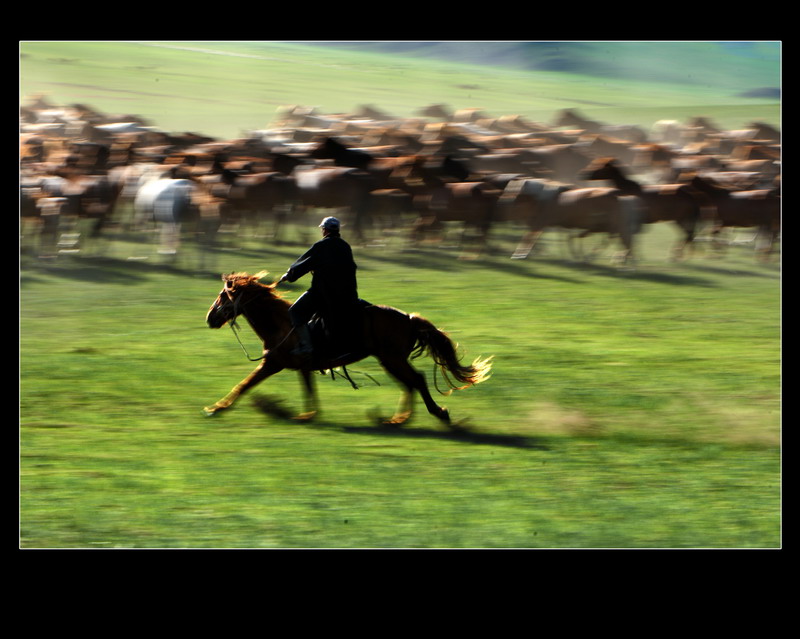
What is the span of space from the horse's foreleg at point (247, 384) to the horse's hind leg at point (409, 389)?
93 centimetres

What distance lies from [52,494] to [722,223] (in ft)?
50.8

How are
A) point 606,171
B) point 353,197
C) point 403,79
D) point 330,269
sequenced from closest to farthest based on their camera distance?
1. point 330,269
2. point 353,197
3. point 606,171
4. point 403,79

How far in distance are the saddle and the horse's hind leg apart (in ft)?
1.01

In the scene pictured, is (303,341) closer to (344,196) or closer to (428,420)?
(428,420)

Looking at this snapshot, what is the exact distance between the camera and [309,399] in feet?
31.0

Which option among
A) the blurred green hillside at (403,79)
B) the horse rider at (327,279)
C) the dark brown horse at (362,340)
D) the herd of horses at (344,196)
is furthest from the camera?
the blurred green hillside at (403,79)

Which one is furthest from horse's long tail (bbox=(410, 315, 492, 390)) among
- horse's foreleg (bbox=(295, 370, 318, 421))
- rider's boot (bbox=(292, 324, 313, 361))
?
horse's foreleg (bbox=(295, 370, 318, 421))

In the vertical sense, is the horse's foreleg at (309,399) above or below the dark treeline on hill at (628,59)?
below

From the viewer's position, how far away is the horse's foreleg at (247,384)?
9133mm

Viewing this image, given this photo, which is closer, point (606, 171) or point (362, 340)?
point (362, 340)

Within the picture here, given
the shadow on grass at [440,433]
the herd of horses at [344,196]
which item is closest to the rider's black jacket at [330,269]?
A: the shadow on grass at [440,433]

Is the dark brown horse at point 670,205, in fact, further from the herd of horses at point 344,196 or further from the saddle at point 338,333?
the saddle at point 338,333

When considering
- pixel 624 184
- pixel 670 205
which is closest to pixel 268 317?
pixel 624 184

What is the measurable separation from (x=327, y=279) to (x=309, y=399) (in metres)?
1.25
